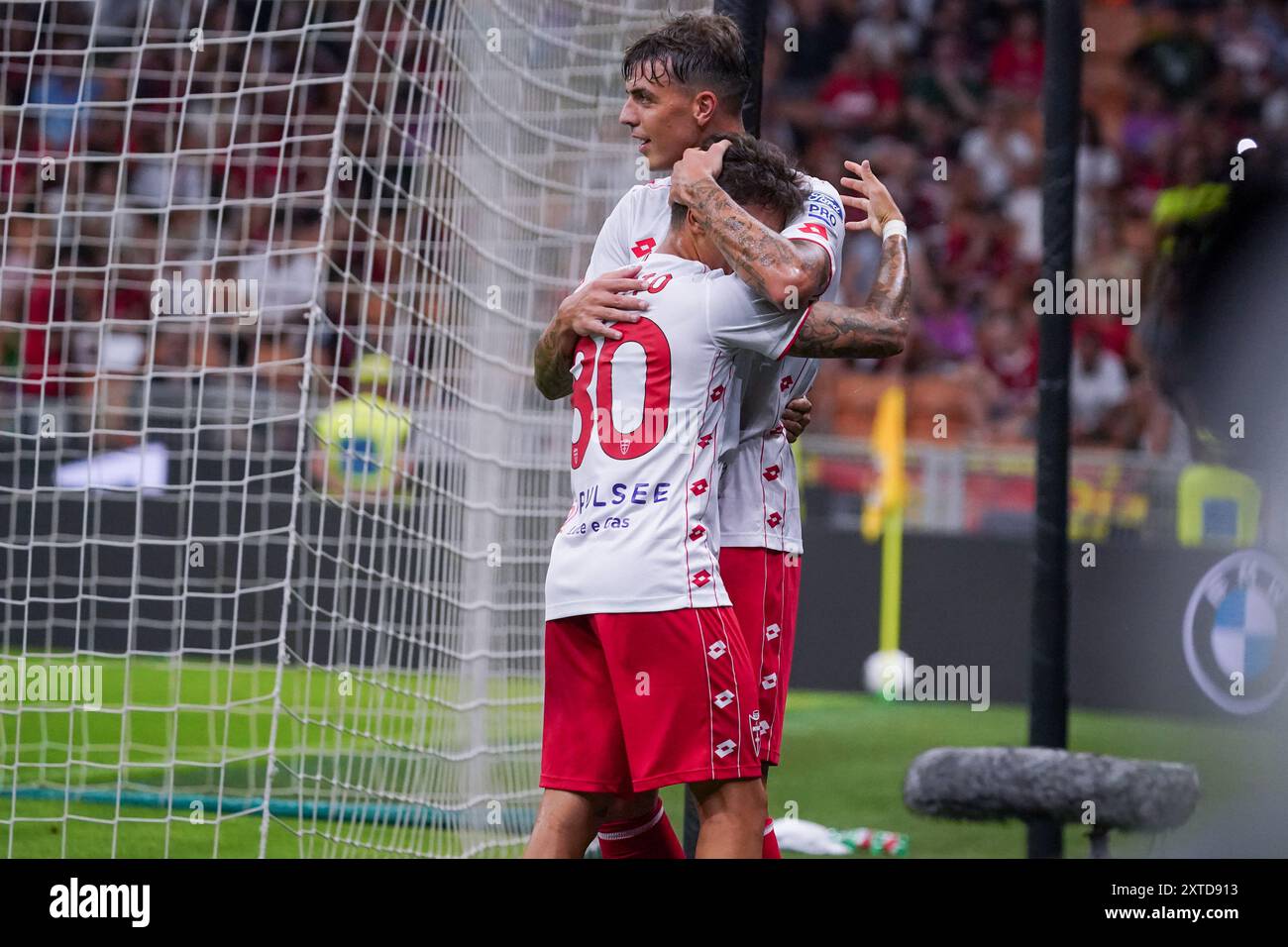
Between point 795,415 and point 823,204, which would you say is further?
point 795,415

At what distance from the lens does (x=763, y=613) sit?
3117 mm

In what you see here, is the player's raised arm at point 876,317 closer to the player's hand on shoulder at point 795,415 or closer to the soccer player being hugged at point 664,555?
the soccer player being hugged at point 664,555

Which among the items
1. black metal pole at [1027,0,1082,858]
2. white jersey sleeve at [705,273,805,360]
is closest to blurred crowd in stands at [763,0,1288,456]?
black metal pole at [1027,0,1082,858]

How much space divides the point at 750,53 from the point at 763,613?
1243 millimetres

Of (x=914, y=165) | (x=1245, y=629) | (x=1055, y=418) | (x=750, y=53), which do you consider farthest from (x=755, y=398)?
(x=914, y=165)

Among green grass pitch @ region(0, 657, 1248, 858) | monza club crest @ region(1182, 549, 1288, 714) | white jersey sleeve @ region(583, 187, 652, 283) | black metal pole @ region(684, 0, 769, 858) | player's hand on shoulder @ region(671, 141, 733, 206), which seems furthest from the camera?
monza club crest @ region(1182, 549, 1288, 714)

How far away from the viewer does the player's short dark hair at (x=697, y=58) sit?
9.86 feet

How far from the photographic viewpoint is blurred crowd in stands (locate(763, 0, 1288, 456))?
11.0 metres

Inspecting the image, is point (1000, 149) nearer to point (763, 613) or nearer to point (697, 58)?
point (697, 58)

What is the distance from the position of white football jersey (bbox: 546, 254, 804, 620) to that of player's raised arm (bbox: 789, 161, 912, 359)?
0.12m

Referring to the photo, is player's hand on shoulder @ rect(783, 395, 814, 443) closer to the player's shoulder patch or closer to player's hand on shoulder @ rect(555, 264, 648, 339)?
the player's shoulder patch

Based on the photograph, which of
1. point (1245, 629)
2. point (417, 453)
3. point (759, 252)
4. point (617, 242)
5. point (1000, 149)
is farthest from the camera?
point (1000, 149)

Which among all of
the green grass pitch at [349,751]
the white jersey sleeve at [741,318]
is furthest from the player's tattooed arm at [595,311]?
the green grass pitch at [349,751]
